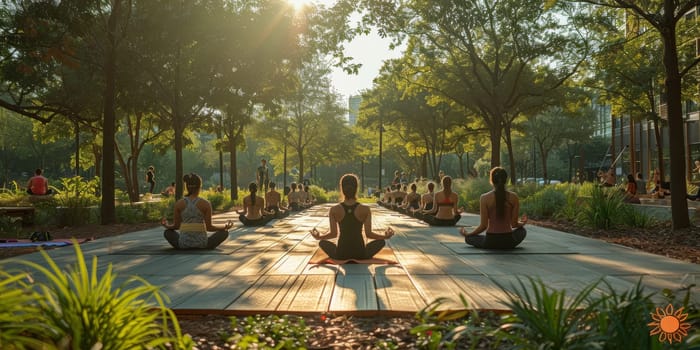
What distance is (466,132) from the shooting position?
1590 inches

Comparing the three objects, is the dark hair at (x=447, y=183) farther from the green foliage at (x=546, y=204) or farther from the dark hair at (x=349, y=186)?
the dark hair at (x=349, y=186)

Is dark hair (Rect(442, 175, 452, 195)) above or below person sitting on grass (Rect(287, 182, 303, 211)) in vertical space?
above

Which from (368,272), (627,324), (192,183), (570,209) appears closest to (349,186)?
(368,272)

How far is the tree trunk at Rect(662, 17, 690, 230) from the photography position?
11.8 meters

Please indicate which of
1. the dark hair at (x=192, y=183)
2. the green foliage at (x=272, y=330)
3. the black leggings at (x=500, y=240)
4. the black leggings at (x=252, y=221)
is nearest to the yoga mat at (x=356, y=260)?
the black leggings at (x=500, y=240)

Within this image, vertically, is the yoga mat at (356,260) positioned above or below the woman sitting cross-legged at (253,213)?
below

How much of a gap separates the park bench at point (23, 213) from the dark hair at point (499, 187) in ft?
41.8

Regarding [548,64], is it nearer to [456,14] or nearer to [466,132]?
[456,14]

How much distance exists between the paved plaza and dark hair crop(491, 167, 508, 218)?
775mm

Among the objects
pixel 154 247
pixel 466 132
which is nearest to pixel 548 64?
pixel 466 132

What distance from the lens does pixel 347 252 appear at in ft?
27.2

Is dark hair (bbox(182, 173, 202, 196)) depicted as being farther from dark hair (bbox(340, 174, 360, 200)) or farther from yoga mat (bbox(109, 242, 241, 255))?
dark hair (bbox(340, 174, 360, 200))

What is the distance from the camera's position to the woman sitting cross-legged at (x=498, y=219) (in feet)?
30.5

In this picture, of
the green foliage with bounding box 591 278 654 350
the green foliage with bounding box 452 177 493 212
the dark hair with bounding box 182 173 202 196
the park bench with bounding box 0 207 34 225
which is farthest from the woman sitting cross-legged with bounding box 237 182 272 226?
the green foliage with bounding box 591 278 654 350
